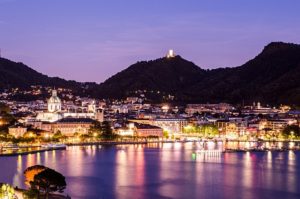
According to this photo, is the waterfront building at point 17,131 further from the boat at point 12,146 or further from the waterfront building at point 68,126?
the boat at point 12,146

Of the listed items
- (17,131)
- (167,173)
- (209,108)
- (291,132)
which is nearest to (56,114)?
(17,131)

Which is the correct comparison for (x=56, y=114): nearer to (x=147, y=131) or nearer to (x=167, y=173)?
(x=147, y=131)

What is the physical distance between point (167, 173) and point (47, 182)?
21.2ft

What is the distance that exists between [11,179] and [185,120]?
93.6 feet

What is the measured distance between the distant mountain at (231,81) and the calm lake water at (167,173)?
36293mm

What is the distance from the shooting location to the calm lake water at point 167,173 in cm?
1414

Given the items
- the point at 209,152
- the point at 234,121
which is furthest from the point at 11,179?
the point at 234,121

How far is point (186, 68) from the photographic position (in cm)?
7400

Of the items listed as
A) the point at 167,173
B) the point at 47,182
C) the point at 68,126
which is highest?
the point at 68,126

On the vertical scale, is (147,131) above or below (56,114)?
below

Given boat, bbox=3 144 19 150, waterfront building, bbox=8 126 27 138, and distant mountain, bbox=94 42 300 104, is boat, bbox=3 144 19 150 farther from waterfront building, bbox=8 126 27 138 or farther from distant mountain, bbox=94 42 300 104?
distant mountain, bbox=94 42 300 104

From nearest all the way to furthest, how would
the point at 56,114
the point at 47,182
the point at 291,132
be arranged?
the point at 47,182, the point at 291,132, the point at 56,114

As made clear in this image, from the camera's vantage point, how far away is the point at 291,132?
33.4 metres

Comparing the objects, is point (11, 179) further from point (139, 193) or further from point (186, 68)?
point (186, 68)
